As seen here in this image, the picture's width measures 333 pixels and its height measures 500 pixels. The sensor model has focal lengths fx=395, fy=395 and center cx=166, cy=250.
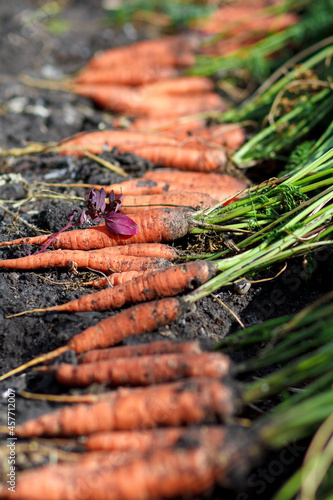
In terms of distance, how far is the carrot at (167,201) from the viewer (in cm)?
338

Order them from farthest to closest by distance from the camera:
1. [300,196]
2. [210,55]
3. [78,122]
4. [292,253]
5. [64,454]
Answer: [210,55], [78,122], [300,196], [292,253], [64,454]

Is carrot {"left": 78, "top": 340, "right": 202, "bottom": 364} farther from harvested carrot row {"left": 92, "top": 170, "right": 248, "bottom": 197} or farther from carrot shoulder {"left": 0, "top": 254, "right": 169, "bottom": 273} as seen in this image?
harvested carrot row {"left": 92, "top": 170, "right": 248, "bottom": 197}

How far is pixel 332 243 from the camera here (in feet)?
9.34

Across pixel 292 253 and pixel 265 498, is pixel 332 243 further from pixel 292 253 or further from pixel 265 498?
pixel 265 498

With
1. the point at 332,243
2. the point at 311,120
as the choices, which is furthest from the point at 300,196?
the point at 311,120

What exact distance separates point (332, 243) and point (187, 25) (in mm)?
5216

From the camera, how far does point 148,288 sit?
9.21 feet

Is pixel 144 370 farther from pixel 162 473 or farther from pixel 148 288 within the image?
pixel 148 288

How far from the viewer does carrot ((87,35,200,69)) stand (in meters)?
5.89

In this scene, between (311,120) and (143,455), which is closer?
(143,455)

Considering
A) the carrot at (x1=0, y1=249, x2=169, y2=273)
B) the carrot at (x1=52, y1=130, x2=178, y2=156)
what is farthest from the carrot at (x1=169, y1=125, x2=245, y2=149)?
the carrot at (x1=0, y1=249, x2=169, y2=273)

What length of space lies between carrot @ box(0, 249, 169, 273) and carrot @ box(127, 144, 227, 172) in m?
1.55

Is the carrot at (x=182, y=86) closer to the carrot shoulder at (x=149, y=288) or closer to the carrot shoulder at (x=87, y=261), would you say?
the carrot shoulder at (x=87, y=261)

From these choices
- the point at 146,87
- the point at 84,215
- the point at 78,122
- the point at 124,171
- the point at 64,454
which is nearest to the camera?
the point at 64,454
